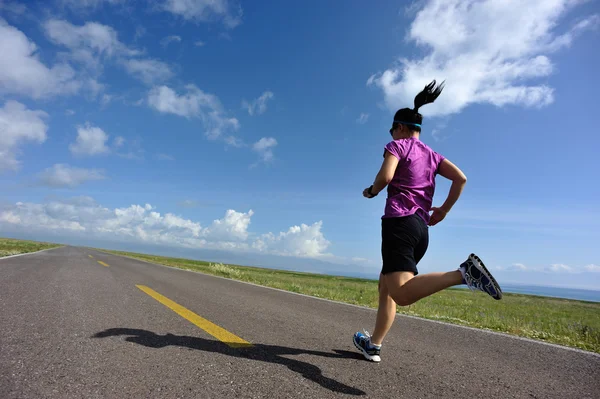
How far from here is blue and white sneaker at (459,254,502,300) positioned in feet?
8.21

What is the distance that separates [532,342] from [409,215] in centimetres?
315

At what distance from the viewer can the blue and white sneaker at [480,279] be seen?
2.50m

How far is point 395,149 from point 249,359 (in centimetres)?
235

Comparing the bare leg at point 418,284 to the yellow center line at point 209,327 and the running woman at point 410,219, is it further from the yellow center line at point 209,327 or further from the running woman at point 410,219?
the yellow center line at point 209,327

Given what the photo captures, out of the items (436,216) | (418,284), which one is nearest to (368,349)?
(418,284)

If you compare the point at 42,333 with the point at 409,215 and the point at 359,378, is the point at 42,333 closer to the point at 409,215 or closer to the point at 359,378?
the point at 359,378

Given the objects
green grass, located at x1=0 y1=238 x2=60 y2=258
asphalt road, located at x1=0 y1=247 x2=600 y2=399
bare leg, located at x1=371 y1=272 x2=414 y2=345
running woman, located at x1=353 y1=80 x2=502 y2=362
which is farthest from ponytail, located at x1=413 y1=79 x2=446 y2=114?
green grass, located at x1=0 y1=238 x2=60 y2=258

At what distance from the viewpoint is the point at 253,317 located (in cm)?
498

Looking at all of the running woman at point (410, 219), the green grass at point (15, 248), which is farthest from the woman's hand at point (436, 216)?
the green grass at point (15, 248)

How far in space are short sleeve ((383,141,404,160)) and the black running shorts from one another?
0.59 metres

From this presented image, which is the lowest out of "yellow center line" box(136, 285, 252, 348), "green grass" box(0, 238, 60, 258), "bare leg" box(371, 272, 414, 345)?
"green grass" box(0, 238, 60, 258)

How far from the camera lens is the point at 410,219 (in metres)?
2.89

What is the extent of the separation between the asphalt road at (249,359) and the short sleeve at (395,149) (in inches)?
77.1

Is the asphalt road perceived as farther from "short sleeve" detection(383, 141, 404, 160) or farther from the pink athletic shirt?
"short sleeve" detection(383, 141, 404, 160)
